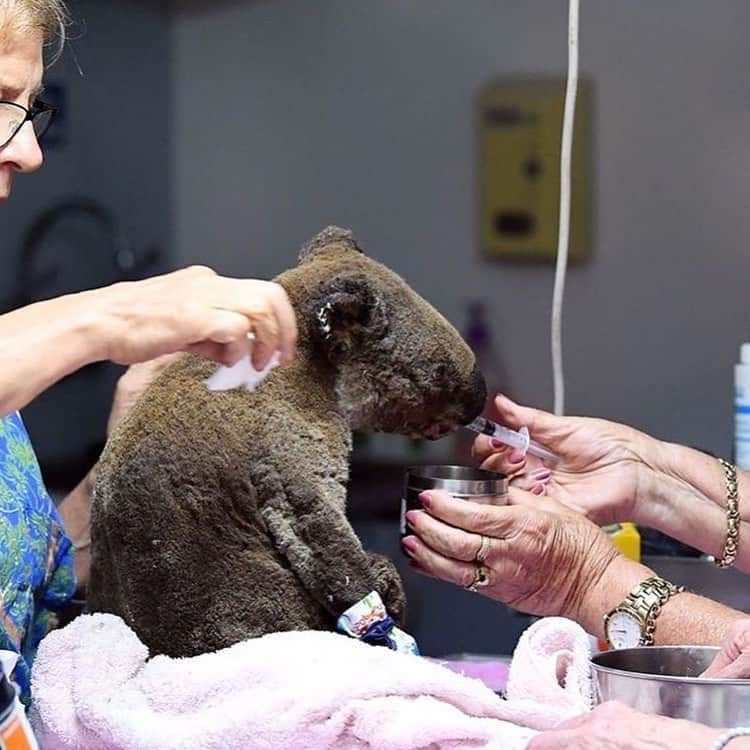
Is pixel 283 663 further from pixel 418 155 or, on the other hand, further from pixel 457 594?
pixel 418 155

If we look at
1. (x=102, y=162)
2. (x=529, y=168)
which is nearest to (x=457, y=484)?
(x=529, y=168)

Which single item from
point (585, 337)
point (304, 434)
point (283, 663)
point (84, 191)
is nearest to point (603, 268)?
point (585, 337)

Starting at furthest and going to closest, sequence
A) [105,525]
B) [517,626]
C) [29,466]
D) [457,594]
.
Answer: [457,594], [517,626], [29,466], [105,525]

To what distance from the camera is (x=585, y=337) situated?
107 inches

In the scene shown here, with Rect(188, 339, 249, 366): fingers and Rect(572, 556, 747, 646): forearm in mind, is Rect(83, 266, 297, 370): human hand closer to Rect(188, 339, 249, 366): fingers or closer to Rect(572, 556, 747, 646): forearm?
Rect(188, 339, 249, 366): fingers

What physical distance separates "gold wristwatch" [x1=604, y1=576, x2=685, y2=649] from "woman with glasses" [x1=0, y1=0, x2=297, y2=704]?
54 cm

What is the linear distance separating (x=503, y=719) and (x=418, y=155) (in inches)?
64.8

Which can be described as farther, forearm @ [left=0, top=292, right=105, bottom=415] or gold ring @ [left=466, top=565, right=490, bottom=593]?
gold ring @ [left=466, top=565, right=490, bottom=593]

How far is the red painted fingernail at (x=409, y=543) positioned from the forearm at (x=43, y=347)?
584 millimetres

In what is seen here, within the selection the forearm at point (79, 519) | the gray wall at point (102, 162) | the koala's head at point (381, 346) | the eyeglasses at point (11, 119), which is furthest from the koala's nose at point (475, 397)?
the gray wall at point (102, 162)

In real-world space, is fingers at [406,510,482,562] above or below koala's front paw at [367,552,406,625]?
above

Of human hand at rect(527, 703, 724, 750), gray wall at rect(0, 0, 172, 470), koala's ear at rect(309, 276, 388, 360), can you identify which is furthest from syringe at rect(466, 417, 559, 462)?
gray wall at rect(0, 0, 172, 470)

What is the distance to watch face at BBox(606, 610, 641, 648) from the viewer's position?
151 cm

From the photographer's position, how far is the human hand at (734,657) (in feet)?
3.98
